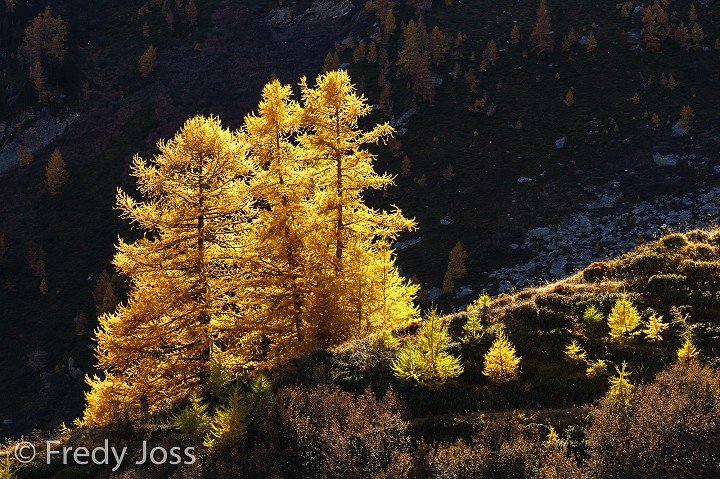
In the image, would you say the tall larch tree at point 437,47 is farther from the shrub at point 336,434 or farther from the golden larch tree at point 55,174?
the shrub at point 336,434

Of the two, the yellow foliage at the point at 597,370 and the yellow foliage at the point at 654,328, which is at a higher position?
the yellow foliage at the point at 654,328

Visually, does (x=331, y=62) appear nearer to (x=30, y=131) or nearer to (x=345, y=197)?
(x=30, y=131)

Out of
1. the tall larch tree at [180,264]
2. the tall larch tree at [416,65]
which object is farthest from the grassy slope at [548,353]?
the tall larch tree at [416,65]

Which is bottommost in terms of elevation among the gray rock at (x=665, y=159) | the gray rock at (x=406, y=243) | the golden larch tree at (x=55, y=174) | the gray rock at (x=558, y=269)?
the gray rock at (x=558, y=269)

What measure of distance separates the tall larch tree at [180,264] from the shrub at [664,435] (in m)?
13.0

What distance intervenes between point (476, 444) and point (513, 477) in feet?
2.58

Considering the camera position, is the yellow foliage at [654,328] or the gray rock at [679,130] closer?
the yellow foliage at [654,328]

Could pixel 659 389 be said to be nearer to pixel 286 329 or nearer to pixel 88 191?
pixel 286 329

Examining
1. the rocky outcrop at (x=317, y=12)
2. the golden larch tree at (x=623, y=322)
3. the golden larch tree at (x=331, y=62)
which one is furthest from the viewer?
the rocky outcrop at (x=317, y=12)

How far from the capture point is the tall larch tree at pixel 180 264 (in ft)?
55.5

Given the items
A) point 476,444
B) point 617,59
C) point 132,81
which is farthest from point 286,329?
point 132,81

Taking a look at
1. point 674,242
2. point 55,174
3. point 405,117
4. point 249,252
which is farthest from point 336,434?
point 55,174

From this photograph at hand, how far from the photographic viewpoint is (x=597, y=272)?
604 inches

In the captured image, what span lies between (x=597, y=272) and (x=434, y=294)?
28.0m
